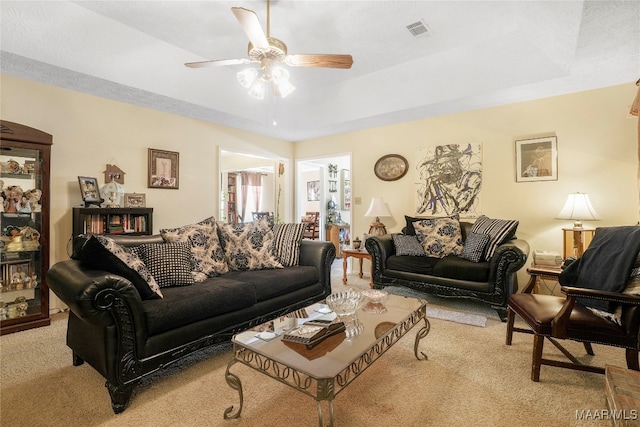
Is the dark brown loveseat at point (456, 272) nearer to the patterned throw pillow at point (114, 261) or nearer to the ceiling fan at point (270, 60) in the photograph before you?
the ceiling fan at point (270, 60)

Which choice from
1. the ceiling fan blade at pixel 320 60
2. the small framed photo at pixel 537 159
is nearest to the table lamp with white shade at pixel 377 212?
the small framed photo at pixel 537 159

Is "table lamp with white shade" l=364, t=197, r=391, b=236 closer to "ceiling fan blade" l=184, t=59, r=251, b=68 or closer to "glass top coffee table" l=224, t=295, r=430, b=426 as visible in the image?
"glass top coffee table" l=224, t=295, r=430, b=426

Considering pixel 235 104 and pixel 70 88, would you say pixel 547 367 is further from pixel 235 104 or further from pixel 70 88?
pixel 70 88

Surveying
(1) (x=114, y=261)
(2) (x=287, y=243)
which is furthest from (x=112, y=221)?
(2) (x=287, y=243)

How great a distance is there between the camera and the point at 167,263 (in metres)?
2.19

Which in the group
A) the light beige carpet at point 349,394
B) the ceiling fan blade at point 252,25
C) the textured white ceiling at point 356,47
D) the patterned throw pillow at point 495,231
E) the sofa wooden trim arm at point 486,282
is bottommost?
the light beige carpet at point 349,394

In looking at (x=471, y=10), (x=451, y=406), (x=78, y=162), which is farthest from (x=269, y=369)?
(x=78, y=162)

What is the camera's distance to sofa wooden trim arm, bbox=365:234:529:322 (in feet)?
9.41

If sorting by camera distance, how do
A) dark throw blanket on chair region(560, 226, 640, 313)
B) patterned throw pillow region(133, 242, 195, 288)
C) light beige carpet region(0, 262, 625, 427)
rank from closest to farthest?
1. light beige carpet region(0, 262, 625, 427)
2. dark throw blanket on chair region(560, 226, 640, 313)
3. patterned throw pillow region(133, 242, 195, 288)

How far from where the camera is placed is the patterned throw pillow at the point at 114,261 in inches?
68.6

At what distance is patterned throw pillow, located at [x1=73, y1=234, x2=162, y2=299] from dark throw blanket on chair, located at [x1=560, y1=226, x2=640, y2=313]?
2868 millimetres

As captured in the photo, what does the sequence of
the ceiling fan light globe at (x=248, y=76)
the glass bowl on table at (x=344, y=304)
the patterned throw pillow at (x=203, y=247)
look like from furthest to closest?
the patterned throw pillow at (x=203, y=247), the ceiling fan light globe at (x=248, y=76), the glass bowl on table at (x=344, y=304)

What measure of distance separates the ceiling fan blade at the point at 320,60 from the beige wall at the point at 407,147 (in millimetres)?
2606

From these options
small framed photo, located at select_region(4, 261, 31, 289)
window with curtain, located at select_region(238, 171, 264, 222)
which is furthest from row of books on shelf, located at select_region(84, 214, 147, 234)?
window with curtain, located at select_region(238, 171, 264, 222)
